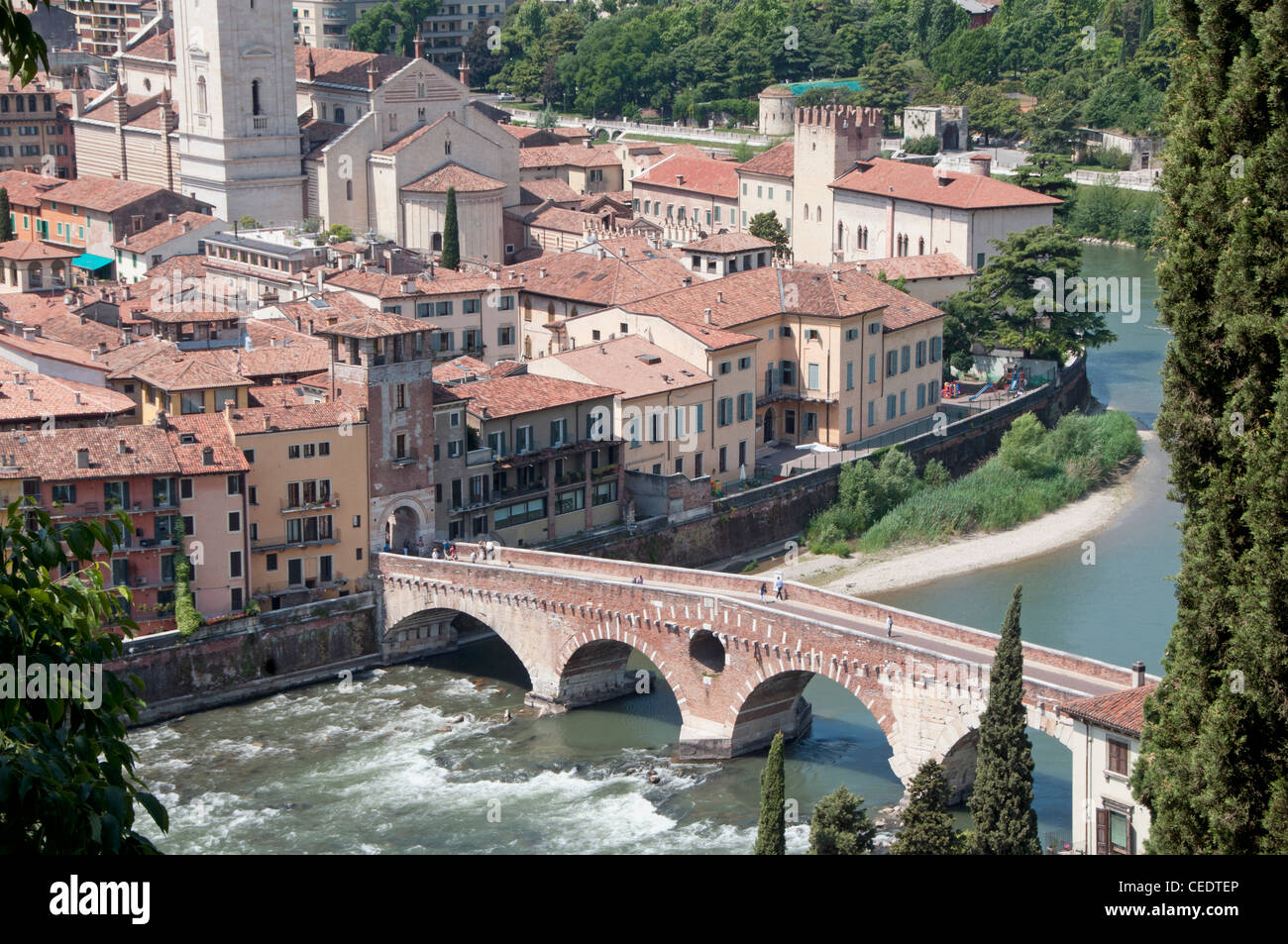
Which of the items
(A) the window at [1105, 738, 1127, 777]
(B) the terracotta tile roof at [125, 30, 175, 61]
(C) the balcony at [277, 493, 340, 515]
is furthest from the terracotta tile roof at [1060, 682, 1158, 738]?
(B) the terracotta tile roof at [125, 30, 175, 61]

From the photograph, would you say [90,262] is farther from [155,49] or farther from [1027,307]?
[1027,307]

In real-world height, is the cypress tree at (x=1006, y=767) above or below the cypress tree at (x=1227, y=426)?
below

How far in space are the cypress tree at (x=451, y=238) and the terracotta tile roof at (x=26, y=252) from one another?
36.3 feet

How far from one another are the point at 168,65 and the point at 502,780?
50143mm

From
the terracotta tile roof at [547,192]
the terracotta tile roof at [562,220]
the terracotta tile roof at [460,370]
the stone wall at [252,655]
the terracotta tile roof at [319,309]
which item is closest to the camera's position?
the stone wall at [252,655]

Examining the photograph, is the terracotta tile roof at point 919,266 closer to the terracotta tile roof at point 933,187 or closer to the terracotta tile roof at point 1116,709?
the terracotta tile roof at point 933,187

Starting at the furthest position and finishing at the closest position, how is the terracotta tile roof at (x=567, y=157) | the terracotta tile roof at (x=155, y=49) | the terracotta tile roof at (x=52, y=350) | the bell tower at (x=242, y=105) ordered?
the terracotta tile roof at (x=155, y=49) → the terracotta tile roof at (x=567, y=157) → the bell tower at (x=242, y=105) → the terracotta tile roof at (x=52, y=350)

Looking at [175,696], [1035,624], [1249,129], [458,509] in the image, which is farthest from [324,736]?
[1249,129]

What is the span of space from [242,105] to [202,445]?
33.3 m

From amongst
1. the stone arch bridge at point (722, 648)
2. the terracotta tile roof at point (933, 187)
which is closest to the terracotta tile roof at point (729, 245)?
the terracotta tile roof at point (933, 187)

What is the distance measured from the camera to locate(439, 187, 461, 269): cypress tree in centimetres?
6312

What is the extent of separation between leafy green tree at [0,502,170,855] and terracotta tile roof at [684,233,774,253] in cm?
4788

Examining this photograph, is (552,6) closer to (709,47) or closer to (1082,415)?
(709,47)

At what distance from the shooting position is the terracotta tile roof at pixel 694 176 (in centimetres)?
7562
